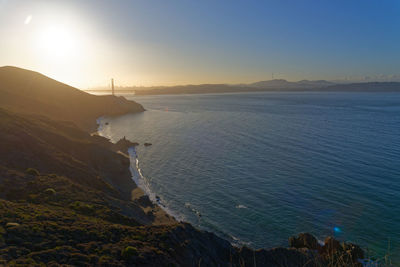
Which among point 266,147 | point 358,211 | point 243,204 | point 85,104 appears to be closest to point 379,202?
point 358,211

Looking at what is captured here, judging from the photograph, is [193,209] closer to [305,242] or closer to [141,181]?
[141,181]

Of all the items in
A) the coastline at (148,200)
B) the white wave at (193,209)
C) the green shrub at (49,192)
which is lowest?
the white wave at (193,209)

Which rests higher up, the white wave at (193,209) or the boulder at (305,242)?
the boulder at (305,242)

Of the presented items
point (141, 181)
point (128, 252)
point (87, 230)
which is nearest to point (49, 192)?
point (87, 230)

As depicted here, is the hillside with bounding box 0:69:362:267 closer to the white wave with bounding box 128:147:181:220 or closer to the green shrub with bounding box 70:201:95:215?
the green shrub with bounding box 70:201:95:215

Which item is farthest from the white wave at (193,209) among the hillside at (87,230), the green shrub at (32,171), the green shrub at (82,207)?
the green shrub at (32,171)

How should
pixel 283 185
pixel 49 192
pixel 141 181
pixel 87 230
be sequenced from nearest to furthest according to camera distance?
1. pixel 87 230
2. pixel 49 192
3. pixel 283 185
4. pixel 141 181

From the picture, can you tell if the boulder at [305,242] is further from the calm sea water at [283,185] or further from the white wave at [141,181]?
the white wave at [141,181]

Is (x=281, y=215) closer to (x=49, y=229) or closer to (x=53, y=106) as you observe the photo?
(x=49, y=229)
